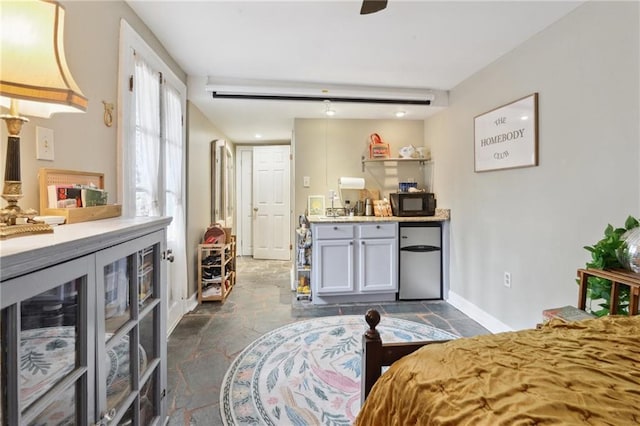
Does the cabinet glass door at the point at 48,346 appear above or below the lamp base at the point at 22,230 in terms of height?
below

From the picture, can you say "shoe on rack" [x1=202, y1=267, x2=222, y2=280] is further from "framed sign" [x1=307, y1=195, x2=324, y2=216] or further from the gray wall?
the gray wall

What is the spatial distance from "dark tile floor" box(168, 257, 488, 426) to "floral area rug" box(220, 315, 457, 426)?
0.10m

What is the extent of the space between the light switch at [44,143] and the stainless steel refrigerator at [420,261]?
3.03 meters

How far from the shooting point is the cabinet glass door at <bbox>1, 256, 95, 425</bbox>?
2.05ft

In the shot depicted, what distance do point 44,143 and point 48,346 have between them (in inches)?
34.3

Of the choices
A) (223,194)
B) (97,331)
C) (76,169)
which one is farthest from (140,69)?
(223,194)

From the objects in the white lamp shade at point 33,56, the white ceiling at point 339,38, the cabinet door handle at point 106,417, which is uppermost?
the white ceiling at point 339,38

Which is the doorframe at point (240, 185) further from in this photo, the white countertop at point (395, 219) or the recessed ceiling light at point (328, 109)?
the white countertop at point (395, 219)

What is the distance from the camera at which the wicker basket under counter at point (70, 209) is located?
45.3 inches

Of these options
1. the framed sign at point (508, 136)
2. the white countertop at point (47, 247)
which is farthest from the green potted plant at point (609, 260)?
the white countertop at point (47, 247)

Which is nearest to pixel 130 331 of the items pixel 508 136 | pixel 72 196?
pixel 72 196

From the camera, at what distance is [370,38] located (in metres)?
2.23

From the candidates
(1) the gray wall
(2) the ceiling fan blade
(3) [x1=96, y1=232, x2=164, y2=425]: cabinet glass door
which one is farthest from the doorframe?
(2) the ceiling fan blade

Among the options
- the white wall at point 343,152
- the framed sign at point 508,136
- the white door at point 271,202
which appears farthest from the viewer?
the white door at point 271,202
